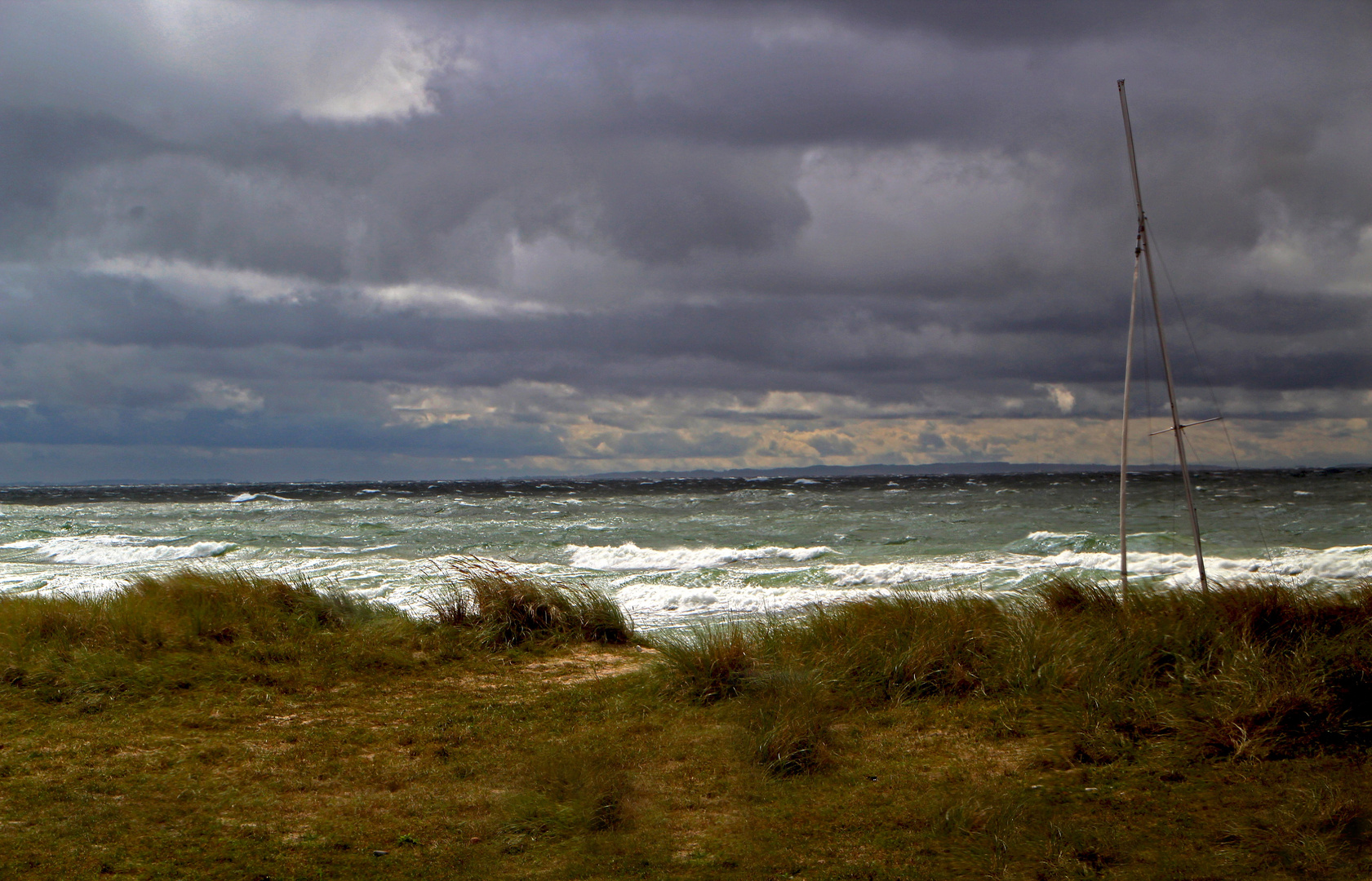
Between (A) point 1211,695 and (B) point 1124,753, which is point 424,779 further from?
(A) point 1211,695

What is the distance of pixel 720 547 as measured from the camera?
2712 centimetres

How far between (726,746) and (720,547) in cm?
2103

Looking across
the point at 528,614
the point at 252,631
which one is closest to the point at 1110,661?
the point at 528,614

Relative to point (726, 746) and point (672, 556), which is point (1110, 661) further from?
point (672, 556)

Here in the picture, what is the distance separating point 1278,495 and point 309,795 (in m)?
59.8

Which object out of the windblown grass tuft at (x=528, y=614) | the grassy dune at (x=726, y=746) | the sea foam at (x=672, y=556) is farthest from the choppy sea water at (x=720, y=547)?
the grassy dune at (x=726, y=746)

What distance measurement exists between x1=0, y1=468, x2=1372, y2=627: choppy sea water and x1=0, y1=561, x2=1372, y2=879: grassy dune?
3.32 m

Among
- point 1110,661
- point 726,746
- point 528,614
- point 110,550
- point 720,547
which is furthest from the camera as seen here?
point 720,547

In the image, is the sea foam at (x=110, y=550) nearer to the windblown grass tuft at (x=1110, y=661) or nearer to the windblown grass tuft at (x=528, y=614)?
the windblown grass tuft at (x=528, y=614)

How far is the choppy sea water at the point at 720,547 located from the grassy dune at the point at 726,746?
332cm

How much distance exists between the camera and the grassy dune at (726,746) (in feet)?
14.6

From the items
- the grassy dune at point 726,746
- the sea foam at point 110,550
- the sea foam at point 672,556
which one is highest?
the grassy dune at point 726,746

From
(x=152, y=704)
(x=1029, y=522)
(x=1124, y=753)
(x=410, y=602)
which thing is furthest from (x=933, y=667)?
(x=1029, y=522)

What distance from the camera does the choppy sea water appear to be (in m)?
17.3
